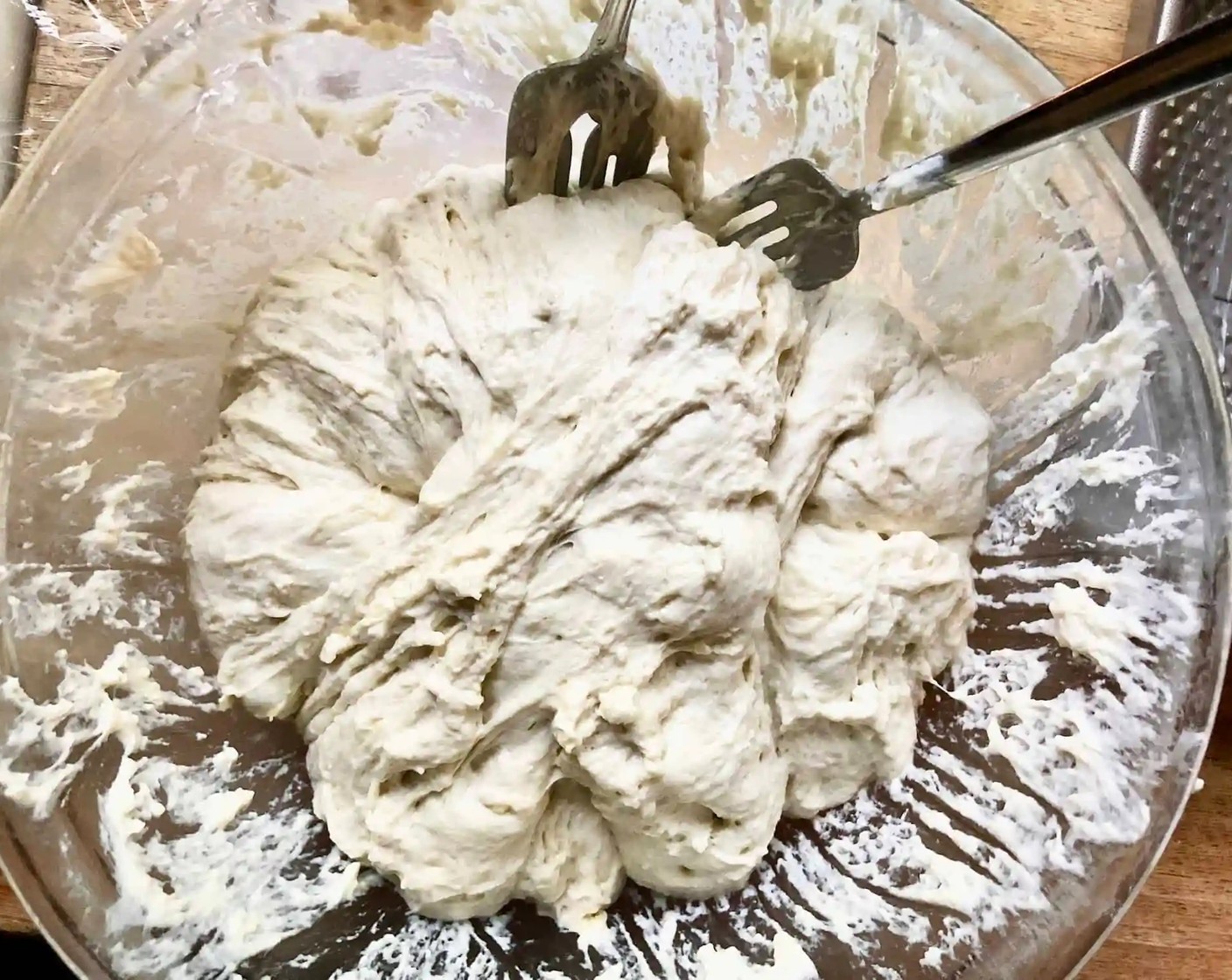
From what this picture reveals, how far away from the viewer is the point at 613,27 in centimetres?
90

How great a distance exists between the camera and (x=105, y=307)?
0.96 m

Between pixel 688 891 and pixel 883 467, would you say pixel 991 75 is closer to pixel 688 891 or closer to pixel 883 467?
pixel 883 467

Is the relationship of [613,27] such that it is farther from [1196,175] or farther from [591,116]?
[1196,175]

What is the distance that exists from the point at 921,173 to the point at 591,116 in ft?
1.08

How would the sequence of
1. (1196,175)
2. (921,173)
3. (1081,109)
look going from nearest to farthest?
(1081,109), (921,173), (1196,175)

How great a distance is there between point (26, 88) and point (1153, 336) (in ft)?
4.14

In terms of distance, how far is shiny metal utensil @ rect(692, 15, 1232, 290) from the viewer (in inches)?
26.0

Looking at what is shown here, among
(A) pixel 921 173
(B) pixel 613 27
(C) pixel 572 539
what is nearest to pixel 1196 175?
(A) pixel 921 173

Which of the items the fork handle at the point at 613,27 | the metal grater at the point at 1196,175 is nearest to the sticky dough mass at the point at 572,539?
the fork handle at the point at 613,27

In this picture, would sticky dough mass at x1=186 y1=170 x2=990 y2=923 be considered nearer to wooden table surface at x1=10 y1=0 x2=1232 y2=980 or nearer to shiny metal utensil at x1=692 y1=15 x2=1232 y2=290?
shiny metal utensil at x1=692 y1=15 x2=1232 y2=290

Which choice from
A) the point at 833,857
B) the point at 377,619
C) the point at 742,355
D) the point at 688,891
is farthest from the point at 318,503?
the point at 833,857

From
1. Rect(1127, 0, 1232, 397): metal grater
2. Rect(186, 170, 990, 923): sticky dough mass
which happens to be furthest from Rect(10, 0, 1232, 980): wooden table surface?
Rect(186, 170, 990, 923): sticky dough mass

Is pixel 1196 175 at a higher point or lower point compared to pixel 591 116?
higher

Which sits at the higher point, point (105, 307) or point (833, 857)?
point (105, 307)
